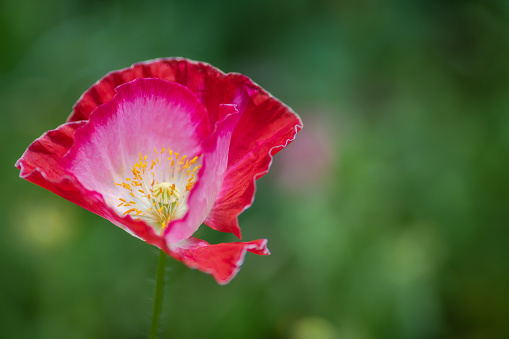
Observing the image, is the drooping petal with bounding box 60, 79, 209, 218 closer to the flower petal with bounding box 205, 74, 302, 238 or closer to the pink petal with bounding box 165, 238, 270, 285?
the flower petal with bounding box 205, 74, 302, 238

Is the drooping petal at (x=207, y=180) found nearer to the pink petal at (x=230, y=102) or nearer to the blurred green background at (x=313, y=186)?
the pink petal at (x=230, y=102)

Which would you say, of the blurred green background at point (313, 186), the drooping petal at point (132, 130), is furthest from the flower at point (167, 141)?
the blurred green background at point (313, 186)

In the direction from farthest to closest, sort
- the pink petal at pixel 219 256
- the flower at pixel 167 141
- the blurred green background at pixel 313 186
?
the blurred green background at pixel 313 186 < the flower at pixel 167 141 < the pink petal at pixel 219 256

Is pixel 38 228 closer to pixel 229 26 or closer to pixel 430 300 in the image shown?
pixel 430 300

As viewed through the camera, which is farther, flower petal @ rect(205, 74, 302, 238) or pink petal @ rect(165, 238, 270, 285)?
flower petal @ rect(205, 74, 302, 238)

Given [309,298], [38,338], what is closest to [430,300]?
[309,298]

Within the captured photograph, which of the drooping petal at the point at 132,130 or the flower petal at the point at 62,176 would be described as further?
the drooping petal at the point at 132,130

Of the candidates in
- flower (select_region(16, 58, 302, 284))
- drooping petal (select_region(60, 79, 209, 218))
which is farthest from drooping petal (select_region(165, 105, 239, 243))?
drooping petal (select_region(60, 79, 209, 218))

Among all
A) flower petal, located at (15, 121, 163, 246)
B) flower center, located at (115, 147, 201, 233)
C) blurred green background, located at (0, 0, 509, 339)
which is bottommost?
blurred green background, located at (0, 0, 509, 339)
